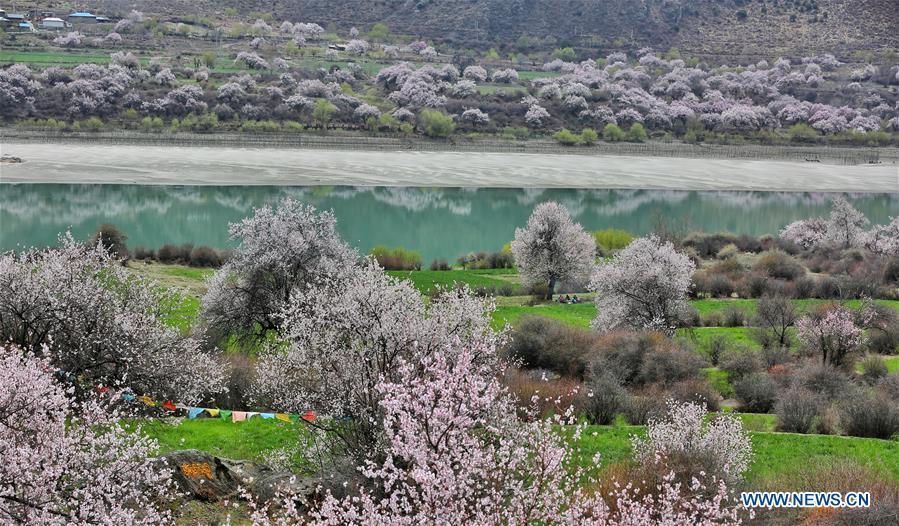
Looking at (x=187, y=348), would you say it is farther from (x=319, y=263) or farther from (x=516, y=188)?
(x=516, y=188)

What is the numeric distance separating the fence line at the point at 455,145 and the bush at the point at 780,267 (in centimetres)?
4156

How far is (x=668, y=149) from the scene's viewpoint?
8131 centimetres

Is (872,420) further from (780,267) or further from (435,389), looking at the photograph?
(780,267)

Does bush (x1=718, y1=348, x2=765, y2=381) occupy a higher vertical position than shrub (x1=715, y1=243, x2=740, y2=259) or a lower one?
higher

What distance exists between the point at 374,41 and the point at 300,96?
43100 mm

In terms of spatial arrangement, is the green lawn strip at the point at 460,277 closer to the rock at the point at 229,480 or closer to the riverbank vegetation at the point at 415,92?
the rock at the point at 229,480

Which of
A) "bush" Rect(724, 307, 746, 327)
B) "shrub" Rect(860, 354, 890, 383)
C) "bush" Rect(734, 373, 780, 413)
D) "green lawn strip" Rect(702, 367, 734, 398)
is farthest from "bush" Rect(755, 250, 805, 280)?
"bush" Rect(734, 373, 780, 413)

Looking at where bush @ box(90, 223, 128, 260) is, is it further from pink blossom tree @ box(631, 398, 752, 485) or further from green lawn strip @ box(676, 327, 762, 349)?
pink blossom tree @ box(631, 398, 752, 485)

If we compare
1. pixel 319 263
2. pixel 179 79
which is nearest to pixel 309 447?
pixel 319 263

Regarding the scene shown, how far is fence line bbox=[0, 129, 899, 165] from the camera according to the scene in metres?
69.9

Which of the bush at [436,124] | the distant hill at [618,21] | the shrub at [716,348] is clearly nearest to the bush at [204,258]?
the shrub at [716,348]

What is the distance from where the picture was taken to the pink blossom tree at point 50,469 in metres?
8.61

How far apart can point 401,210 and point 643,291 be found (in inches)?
1131

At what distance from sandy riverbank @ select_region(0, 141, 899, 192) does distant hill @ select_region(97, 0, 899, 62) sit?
57.6 meters
